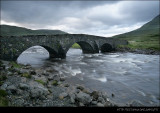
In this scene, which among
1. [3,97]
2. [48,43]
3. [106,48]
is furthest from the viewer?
[106,48]

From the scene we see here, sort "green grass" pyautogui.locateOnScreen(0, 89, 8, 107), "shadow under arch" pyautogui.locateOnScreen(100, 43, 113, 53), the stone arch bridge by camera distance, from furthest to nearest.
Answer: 1. "shadow under arch" pyautogui.locateOnScreen(100, 43, 113, 53)
2. the stone arch bridge
3. "green grass" pyautogui.locateOnScreen(0, 89, 8, 107)

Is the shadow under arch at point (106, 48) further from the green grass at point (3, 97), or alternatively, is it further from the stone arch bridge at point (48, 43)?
the green grass at point (3, 97)

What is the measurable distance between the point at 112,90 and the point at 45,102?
614 cm

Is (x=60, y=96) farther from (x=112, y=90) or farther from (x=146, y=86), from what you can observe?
(x=146, y=86)

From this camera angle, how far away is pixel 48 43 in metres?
25.6

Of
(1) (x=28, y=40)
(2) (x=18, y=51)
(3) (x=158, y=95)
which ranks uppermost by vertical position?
(1) (x=28, y=40)

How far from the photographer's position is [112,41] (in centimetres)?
5228

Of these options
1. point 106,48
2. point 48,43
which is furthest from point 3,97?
point 106,48

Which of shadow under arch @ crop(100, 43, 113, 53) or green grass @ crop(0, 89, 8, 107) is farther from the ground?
shadow under arch @ crop(100, 43, 113, 53)

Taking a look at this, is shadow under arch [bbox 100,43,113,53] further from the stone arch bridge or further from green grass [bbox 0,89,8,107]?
green grass [bbox 0,89,8,107]

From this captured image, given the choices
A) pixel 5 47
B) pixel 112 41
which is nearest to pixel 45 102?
pixel 5 47

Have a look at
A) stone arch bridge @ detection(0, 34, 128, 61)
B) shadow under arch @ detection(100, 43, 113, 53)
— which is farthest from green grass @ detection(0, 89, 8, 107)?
shadow under arch @ detection(100, 43, 113, 53)

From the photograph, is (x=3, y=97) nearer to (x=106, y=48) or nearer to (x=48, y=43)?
(x=48, y=43)

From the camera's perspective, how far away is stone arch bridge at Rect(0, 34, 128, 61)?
18.9 m
